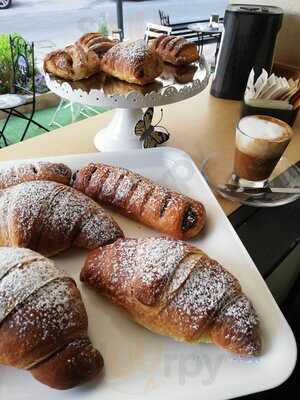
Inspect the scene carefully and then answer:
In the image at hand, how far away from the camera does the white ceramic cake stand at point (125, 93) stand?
0.85 m

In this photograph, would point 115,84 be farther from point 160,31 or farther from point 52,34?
point 52,34

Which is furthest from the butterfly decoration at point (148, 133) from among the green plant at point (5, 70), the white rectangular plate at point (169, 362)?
the green plant at point (5, 70)

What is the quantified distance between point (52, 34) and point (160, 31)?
230cm

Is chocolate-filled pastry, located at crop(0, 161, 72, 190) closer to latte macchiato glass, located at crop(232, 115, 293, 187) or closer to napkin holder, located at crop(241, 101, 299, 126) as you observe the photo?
latte macchiato glass, located at crop(232, 115, 293, 187)

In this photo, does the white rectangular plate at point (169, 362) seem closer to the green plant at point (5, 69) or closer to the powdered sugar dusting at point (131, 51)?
the powdered sugar dusting at point (131, 51)

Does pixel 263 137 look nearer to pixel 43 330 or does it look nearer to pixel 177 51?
pixel 177 51

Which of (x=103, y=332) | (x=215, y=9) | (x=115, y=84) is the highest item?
(x=115, y=84)

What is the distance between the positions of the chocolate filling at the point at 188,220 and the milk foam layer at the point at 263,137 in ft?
0.77

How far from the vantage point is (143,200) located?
2.31 ft

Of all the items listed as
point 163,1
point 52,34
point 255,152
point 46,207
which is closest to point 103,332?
point 46,207

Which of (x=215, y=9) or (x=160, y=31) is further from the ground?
(x=160, y=31)

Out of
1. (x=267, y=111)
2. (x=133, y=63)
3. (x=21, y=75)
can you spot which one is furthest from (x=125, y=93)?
(x=21, y=75)

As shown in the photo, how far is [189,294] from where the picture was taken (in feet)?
1.68

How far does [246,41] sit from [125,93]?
0.56 metres
